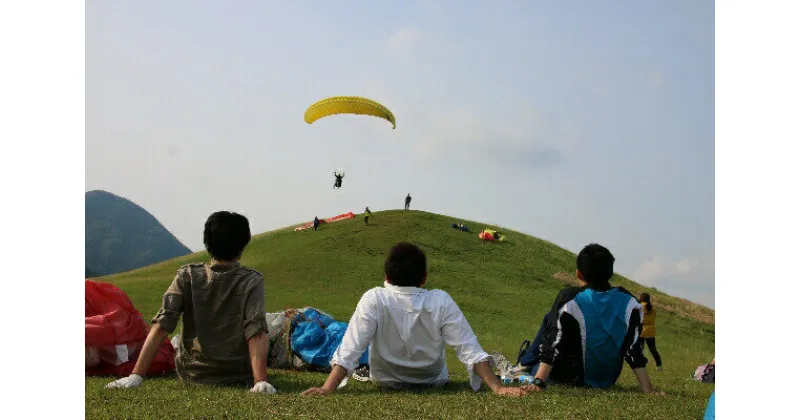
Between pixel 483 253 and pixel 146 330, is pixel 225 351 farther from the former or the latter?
pixel 483 253

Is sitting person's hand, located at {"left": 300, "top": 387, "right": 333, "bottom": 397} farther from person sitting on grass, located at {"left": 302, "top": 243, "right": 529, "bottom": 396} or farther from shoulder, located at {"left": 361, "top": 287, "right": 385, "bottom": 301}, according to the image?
shoulder, located at {"left": 361, "top": 287, "right": 385, "bottom": 301}

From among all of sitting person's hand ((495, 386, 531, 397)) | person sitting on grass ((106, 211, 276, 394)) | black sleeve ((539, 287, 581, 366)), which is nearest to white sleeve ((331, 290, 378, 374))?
person sitting on grass ((106, 211, 276, 394))

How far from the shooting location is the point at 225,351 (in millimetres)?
→ 6422

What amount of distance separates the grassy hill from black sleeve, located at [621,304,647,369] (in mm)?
328

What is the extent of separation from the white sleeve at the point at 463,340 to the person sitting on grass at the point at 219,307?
183 cm

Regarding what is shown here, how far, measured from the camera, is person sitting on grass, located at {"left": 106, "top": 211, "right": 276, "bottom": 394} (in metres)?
6.35

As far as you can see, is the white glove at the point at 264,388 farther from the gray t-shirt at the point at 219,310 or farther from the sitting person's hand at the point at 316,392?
the gray t-shirt at the point at 219,310

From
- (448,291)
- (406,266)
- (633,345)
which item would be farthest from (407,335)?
(448,291)

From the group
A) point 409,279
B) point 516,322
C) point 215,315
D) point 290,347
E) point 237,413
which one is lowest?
point 516,322

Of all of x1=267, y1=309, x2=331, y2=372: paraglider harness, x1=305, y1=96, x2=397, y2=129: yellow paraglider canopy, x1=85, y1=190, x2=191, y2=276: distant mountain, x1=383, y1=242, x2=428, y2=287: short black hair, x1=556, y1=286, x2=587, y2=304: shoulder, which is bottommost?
x1=85, y1=190, x2=191, y2=276: distant mountain

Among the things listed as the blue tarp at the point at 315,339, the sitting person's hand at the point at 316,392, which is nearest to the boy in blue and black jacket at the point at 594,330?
the sitting person's hand at the point at 316,392

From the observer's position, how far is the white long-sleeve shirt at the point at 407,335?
6.07 meters

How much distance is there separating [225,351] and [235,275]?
78cm

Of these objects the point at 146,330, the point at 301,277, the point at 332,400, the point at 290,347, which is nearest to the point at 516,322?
the point at 301,277
